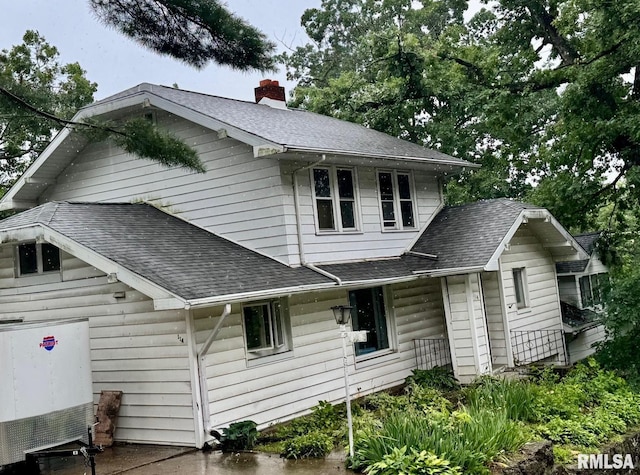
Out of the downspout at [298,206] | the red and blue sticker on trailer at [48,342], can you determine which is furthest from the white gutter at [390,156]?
the red and blue sticker on trailer at [48,342]

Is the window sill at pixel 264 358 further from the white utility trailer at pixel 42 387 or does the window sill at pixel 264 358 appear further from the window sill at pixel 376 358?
the white utility trailer at pixel 42 387

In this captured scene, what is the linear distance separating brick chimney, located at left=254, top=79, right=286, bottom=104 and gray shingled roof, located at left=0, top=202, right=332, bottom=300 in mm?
6043

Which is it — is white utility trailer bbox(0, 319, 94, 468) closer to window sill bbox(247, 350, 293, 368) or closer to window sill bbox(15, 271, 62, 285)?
window sill bbox(15, 271, 62, 285)

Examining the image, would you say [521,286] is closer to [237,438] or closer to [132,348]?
[237,438]

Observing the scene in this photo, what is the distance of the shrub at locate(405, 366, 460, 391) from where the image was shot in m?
12.7

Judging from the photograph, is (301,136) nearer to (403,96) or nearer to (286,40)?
(403,96)

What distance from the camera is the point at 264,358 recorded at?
10711 mm

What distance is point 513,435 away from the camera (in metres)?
8.23

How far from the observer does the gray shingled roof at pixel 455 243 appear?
42.2 ft

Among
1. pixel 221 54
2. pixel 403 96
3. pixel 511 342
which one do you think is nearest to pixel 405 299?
pixel 511 342

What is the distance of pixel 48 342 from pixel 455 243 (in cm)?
880

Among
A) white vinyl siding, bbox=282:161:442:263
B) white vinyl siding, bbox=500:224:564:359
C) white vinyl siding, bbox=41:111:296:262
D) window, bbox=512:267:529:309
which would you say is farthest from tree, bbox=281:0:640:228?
white vinyl siding, bbox=41:111:296:262

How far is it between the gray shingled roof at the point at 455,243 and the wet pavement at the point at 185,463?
4.09 metres

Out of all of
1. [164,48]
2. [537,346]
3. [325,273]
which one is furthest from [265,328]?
[537,346]
